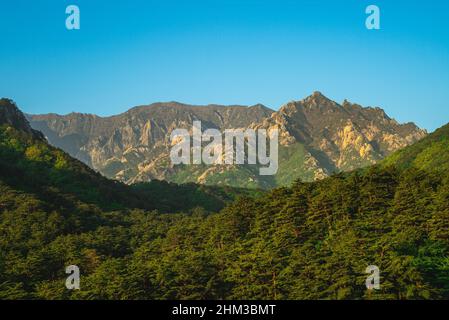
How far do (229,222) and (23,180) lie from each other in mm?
96703

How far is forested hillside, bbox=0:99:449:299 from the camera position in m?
78.1

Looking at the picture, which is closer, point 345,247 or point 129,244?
point 345,247

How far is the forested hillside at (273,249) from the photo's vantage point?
7806cm

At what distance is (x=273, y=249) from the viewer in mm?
90188
